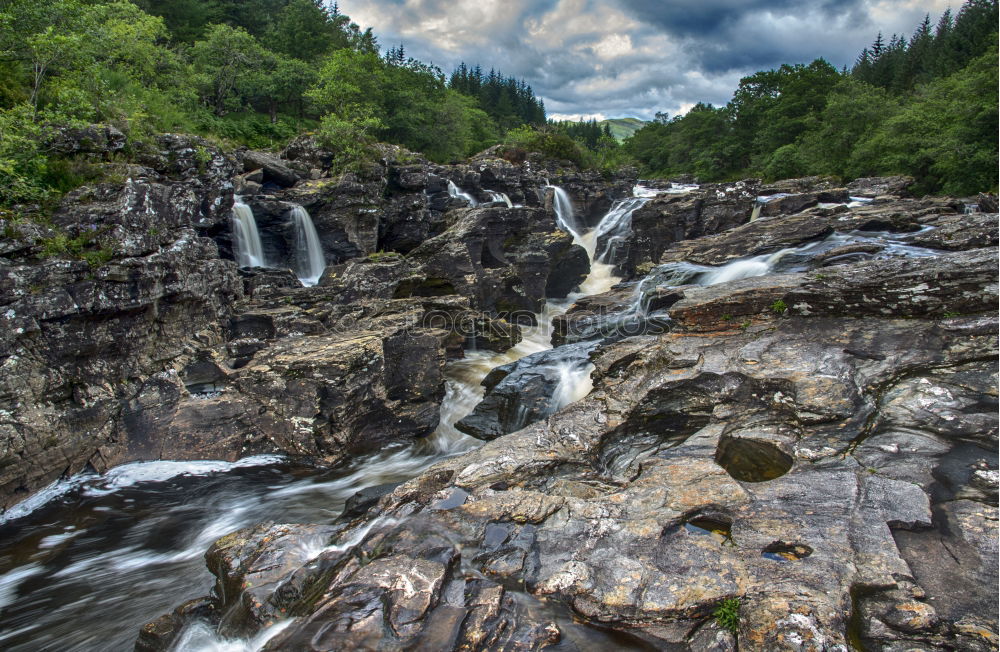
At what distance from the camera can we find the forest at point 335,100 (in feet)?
41.2

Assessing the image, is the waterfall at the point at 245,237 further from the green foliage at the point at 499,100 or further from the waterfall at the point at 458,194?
the green foliage at the point at 499,100

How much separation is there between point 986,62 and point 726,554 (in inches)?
1912

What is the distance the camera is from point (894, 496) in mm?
4695

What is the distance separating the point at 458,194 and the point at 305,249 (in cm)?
1109

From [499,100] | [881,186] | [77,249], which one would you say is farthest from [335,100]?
[499,100]

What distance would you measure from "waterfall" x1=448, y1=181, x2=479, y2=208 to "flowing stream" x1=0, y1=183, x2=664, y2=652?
59.5 ft

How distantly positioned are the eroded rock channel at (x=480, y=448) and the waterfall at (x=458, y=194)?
11.0 meters

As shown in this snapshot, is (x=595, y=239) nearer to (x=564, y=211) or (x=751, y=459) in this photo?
(x=564, y=211)

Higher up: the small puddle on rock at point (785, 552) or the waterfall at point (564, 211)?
the waterfall at point (564, 211)

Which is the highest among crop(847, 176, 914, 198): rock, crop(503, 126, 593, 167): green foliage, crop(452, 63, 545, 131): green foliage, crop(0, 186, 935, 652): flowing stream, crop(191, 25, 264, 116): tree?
crop(452, 63, 545, 131): green foliage

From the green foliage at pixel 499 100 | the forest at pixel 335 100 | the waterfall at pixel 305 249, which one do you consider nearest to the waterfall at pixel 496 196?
the forest at pixel 335 100

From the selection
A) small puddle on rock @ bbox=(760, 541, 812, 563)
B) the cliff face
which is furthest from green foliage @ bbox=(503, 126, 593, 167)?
small puddle on rock @ bbox=(760, 541, 812, 563)

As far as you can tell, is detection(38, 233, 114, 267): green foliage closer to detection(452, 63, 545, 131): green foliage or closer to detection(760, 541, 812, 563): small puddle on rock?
detection(760, 541, 812, 563): small puddle on rock

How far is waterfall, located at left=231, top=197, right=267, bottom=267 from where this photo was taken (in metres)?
17.6
